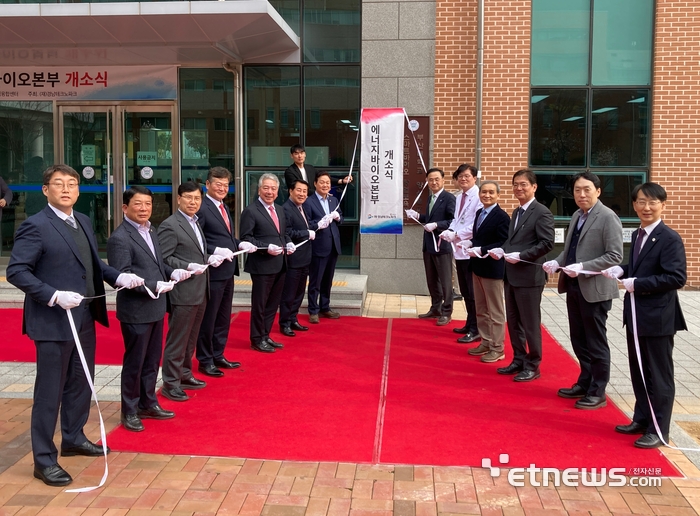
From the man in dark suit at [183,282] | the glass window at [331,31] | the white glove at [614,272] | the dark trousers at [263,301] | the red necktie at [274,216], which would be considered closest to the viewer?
the white glove at [614,272]

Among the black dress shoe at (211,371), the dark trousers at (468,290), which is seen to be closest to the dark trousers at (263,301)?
the black dress shoe at (211,371)

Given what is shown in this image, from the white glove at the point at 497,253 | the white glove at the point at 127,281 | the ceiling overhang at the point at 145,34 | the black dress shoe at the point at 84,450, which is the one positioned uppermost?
the ceiling overhang at the point at 145,34

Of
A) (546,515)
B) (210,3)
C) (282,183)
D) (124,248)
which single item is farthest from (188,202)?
(282,183)

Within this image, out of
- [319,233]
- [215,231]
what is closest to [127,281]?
[215,231]

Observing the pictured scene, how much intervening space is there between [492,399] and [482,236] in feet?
5.99

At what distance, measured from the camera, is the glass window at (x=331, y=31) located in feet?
38.0

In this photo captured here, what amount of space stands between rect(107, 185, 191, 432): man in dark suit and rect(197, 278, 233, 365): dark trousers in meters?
1.25

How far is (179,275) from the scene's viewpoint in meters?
5.67

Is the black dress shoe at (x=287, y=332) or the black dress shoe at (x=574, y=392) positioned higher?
the black dress shoe at (x=287, y=332)

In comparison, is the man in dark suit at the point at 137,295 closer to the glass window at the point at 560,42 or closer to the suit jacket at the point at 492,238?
the suit jacket at the point at 492,238

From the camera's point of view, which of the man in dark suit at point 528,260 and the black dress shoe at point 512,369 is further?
the black dress shoe at point 512,369

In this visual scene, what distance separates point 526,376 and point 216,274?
2.98 m

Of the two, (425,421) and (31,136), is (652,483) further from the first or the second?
(31,136)

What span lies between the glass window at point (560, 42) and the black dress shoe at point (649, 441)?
7479 millimetres
